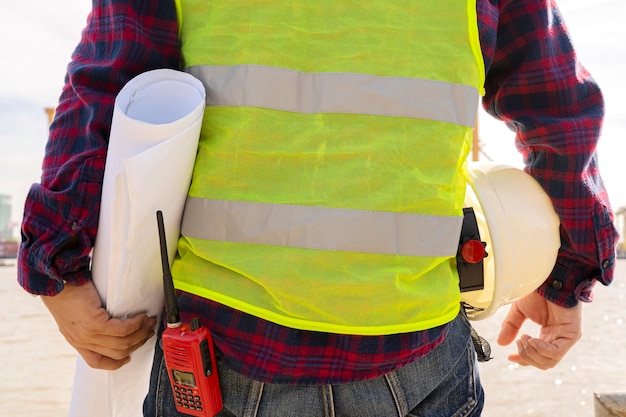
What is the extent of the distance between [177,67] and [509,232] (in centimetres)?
69

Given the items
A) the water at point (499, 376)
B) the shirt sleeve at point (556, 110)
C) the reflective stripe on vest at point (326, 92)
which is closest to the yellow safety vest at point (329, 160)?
the reflective stripe on vest at point (326, 92)

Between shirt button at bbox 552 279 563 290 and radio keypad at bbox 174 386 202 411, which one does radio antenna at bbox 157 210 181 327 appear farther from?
shirt button at bbox 552 279 563 290

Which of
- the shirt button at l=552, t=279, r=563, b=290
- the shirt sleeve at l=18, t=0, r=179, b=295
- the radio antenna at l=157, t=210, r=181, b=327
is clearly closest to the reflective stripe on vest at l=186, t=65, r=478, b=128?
the shirt sleeve at l=18, t=0, r=179, b=295

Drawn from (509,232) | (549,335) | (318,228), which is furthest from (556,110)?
(318,228)

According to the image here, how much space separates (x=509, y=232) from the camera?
123cm

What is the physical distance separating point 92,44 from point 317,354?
653mm

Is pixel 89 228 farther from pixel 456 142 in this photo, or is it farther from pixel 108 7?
pixel 456 142

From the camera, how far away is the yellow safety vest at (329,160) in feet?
3.28

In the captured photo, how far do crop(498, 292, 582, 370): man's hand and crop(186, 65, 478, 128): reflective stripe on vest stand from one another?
67 centimetres

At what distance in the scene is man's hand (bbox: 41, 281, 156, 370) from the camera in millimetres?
1098

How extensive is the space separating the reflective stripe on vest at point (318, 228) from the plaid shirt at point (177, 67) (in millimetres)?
127

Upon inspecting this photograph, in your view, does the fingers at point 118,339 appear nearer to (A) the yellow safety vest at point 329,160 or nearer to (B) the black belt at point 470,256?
(A) the yellow safety vest at point 329,160

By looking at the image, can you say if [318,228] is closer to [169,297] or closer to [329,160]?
[329,160]

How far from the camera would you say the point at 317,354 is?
3.32 feet
